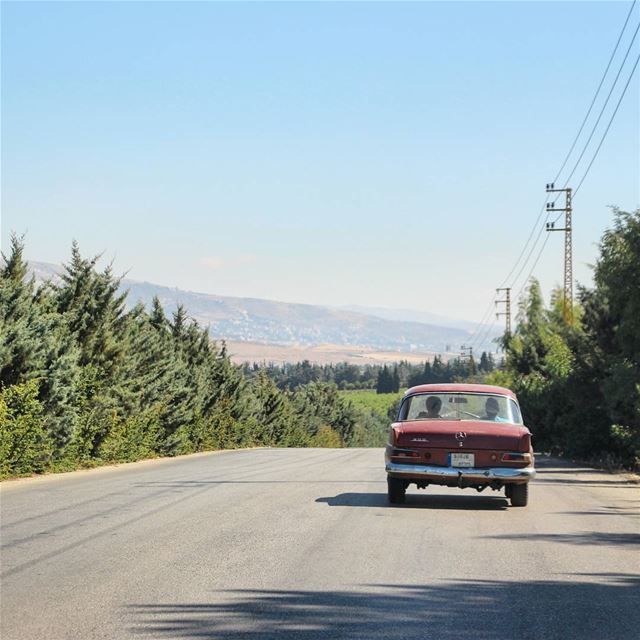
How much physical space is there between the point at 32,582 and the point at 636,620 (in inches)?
200

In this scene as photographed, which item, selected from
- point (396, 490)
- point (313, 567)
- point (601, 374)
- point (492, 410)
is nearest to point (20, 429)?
point (396, 490)

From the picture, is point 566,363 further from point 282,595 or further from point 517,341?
point 517,341

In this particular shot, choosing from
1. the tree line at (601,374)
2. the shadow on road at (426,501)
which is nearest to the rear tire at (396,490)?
the shadow on road at (426,501)

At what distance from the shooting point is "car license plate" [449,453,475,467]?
15.4 meters

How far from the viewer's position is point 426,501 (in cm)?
1703

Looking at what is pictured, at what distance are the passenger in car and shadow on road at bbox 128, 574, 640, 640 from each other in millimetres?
7532

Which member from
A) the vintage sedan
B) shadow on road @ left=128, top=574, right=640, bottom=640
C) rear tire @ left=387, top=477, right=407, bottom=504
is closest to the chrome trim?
the vintage sedan

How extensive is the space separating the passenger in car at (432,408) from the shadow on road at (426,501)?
1.39 m

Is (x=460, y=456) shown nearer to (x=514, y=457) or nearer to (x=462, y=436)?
(x=462, y=436)

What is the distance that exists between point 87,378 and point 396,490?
14722 mm

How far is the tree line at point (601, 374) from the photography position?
26.0 metres

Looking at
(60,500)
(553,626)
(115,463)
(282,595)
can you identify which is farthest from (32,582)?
(115,463)

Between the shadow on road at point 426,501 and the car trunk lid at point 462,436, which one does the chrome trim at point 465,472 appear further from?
the shadow on road at point 426,501

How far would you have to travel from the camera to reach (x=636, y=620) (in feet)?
26.1
